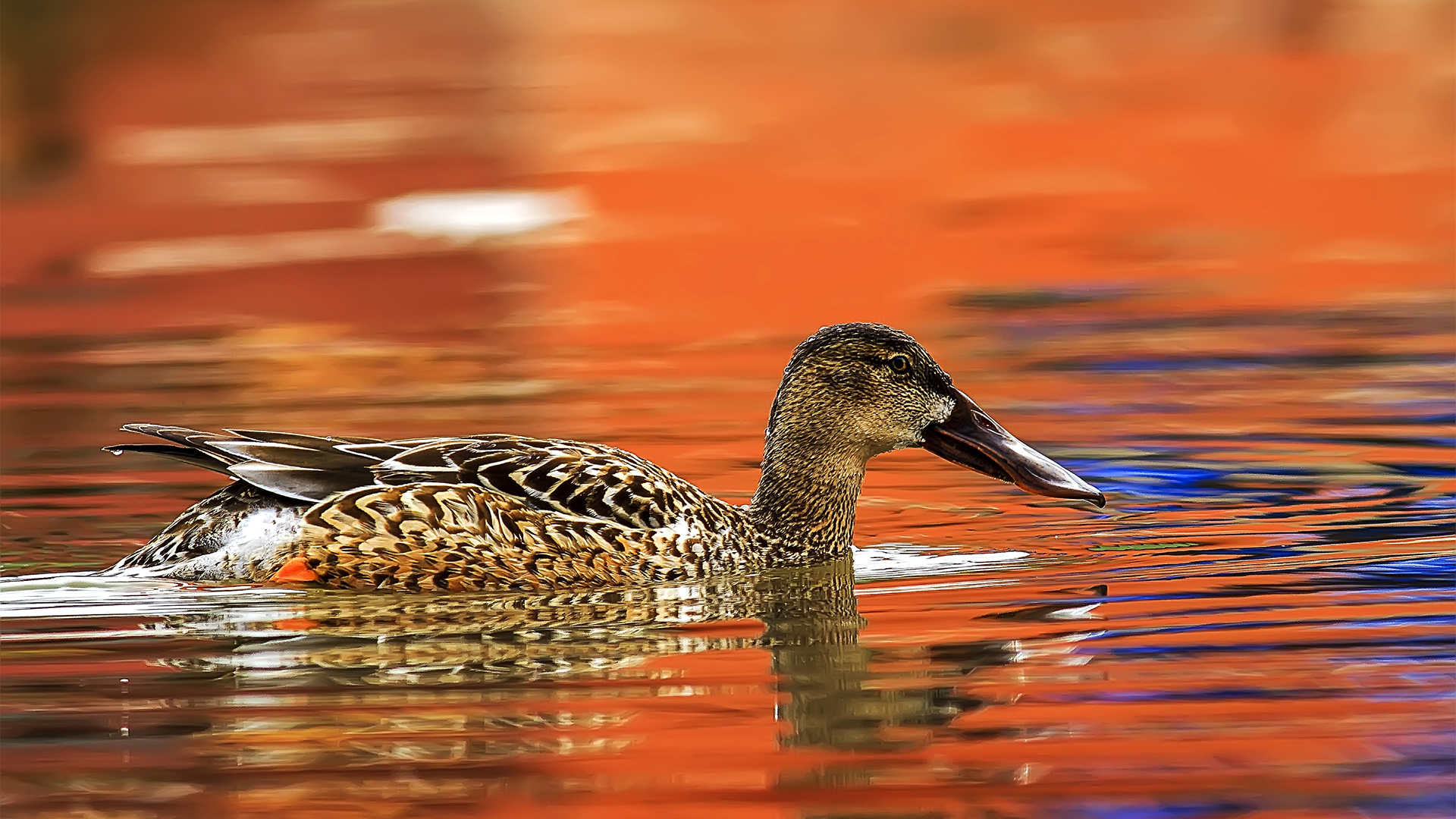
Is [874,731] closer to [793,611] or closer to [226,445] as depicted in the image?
[793,611]

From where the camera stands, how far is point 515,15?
30.1 meters

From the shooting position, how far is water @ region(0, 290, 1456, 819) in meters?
5.43

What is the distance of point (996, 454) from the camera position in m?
8.27

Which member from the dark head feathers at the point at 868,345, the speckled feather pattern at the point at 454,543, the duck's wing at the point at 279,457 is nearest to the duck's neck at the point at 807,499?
the dark head feathers at the point at 868,345

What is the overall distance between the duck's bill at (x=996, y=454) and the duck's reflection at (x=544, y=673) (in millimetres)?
708

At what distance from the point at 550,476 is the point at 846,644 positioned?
4.24ft

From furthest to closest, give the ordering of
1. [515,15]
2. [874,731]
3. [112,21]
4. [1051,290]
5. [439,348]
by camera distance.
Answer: [112,21] → [515,15] → [1051,290] → [439,348] → [874,731]

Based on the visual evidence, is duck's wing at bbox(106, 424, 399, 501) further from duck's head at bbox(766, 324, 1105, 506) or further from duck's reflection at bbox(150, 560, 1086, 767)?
duck's head at bbox(766, 324, 1105, 506)

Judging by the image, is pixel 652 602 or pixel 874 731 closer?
pixel 874 731

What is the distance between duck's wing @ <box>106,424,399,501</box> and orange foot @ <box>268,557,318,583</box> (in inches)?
7.8

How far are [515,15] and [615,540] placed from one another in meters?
23.0

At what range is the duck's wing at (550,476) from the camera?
7.73 meters

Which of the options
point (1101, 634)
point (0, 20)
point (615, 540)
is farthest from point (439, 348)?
point (0, 20)

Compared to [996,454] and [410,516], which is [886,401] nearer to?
[996,454]
